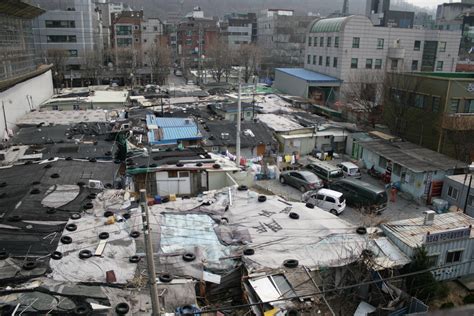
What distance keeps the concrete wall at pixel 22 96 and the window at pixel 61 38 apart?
19609mm

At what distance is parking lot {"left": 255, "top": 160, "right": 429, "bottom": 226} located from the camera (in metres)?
16.7

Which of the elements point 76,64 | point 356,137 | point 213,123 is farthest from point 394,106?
point 76,64

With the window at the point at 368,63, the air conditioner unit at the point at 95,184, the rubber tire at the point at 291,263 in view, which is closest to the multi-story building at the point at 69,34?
the window at the point at 368,63

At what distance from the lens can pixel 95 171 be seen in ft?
51.8

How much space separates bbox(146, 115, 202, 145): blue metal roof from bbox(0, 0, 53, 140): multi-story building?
812 cm

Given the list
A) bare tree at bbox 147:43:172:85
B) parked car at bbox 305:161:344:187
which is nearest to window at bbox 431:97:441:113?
parked car at bbox 305:161:344:187

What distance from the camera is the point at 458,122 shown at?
884 inches

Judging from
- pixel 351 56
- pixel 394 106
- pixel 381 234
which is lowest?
pixel 381 234

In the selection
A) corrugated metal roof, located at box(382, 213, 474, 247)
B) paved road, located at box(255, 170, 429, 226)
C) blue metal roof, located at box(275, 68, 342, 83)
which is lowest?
paved road, located at box(255, 170, 429, 226)

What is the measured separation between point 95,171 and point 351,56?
3216 centimetres

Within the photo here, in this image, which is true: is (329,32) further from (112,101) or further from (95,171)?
(95,171)

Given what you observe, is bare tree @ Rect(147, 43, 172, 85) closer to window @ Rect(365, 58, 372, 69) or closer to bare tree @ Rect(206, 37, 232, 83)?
bare tree @ Rect(206, 37, 232, 83)

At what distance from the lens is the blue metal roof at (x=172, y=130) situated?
21.8 m

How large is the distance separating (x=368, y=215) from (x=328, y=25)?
1275 inches
